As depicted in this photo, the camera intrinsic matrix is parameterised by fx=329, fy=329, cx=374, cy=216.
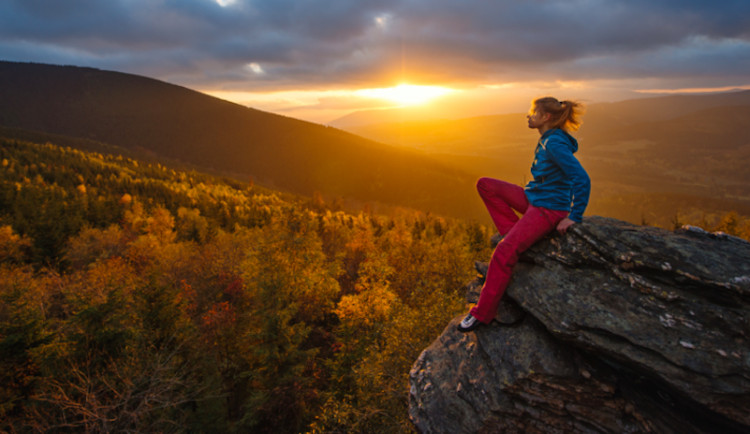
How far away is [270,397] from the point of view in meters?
19.6

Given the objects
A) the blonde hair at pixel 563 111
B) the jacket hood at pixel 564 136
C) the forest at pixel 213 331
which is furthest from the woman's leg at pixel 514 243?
the forest at pixel 213 331

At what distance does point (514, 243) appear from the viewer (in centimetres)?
690

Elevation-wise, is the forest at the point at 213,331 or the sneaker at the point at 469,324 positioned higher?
the sneaker at the point at 469,324

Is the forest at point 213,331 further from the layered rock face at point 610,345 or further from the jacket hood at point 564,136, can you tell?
the jacket hood at point 564,136

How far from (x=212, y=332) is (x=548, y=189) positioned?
30.9 meters

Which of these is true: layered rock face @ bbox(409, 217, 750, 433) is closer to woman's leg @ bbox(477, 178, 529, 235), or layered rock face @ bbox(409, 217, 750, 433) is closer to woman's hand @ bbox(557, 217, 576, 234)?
woman's hand @ bbox(557, 217, 576, 234)

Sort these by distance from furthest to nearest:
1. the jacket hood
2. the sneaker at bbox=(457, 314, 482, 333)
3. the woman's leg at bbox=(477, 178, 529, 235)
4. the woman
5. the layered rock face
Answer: the sneaker at bbox=(457, 314, 482, 333), the woman's leg at bbox=(477, 178, 529, 235), the jacket hood, the woman, the layered rock face

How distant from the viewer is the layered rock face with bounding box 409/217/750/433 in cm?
518

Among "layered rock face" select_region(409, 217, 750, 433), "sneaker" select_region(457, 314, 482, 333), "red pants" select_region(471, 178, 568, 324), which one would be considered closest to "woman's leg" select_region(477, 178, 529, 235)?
"red pants" select_region(471, 178, 568, 324)

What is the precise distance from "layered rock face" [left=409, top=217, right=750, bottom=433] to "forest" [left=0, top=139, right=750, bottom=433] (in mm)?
6931

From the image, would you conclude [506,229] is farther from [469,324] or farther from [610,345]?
[610,345]

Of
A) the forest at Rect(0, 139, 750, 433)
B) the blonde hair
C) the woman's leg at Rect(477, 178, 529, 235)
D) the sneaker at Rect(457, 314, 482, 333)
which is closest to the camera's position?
the blonde hair

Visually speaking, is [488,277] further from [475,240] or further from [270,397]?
[475,240]

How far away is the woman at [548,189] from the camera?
6.38 metres
